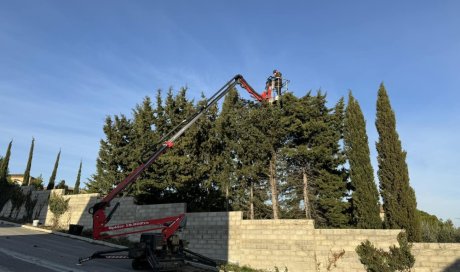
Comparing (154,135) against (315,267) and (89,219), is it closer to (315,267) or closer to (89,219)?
(89,219)

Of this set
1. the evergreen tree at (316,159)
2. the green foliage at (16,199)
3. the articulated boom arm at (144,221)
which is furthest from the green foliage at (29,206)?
the evergreen tree at (316,159)

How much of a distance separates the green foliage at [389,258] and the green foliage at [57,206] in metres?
20.6

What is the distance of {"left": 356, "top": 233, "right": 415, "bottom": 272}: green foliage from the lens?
11969mm

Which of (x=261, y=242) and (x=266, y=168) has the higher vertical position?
(x=266, y=168)

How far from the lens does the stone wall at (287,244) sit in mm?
11830

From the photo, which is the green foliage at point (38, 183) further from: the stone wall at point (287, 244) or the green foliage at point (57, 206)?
the stone wall at point (287, 244)

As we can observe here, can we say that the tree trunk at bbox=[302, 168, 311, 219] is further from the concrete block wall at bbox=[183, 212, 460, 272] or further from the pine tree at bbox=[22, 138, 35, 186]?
the pine tree at bbox=[22, 138, 35, 186]

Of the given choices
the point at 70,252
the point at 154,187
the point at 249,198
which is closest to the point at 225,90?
the point at 154,187

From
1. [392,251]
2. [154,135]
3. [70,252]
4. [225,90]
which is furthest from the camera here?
[154,135]

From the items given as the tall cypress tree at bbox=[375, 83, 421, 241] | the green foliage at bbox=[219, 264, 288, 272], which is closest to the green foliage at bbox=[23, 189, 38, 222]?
the green foliage at bbox=[219, 264, 288, 272]

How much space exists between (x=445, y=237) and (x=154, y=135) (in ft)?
58.1

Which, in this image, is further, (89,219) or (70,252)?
(89,219)

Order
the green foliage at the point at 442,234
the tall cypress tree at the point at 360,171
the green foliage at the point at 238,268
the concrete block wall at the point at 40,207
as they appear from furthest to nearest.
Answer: the concrete block wall at the point at 40,207 → the tall cypress tree at the point at 360,171 → the green foliage at the point at 442,234 → the green foliage at the point at 238,268

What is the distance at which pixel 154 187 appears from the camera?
22172mm
